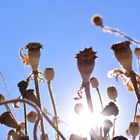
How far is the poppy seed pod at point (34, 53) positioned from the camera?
1.77m

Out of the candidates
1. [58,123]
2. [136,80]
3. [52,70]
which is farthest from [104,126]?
[52,70]

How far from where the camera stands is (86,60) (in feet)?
4.70

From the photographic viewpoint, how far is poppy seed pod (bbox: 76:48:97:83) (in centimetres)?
144

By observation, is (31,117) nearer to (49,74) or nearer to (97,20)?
(49,74)

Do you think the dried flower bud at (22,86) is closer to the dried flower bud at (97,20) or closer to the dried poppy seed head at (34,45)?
the dried poppy seed head at (34,45)

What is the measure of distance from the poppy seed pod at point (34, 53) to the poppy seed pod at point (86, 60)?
0.35m

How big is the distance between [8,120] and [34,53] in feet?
1.09

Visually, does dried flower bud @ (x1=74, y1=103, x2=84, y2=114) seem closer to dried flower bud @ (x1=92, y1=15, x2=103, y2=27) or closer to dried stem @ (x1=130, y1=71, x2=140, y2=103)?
dried stem @ (x1=130, y1=71, x2=140, y2=103)

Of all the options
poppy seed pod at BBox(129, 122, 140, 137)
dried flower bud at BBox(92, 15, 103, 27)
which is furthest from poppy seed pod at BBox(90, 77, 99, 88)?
dried flower bud at BBox(92, 15, 103, 27)

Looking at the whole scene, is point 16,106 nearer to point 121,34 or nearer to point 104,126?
point 104,126

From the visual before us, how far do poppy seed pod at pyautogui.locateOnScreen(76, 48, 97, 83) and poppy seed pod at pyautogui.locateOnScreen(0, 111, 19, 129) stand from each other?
41cm

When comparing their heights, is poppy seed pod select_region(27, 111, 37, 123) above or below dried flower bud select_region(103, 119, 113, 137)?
above

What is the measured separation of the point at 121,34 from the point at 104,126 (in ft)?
1.53

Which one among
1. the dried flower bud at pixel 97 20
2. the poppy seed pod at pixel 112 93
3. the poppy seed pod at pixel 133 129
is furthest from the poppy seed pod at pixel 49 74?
the dried flower bud at pixel 97 20
